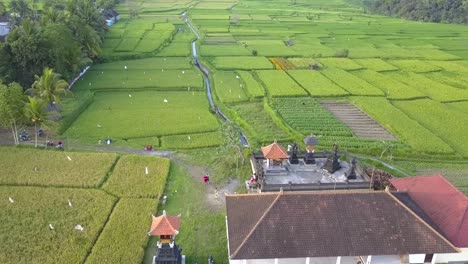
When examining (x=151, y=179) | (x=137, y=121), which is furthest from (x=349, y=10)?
(x=151, y=179)

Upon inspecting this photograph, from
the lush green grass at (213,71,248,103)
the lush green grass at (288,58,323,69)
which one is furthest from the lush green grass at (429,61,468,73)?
the lush green grass at (213,71,248,103)

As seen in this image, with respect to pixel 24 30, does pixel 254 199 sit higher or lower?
lower

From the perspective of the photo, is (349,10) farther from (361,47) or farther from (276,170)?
(276,170)

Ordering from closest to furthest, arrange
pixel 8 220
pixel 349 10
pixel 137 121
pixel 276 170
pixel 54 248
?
pixel 54 248, pixel 8 220, pixel 276 170, pixel 137 121, pixel 349 10

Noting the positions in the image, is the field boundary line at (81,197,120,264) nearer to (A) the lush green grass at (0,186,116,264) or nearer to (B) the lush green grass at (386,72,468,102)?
(A) the lush green grass at (0,186,116,264)

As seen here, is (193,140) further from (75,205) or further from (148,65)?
(148,65)

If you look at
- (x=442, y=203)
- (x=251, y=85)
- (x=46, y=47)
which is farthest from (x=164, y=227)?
(x=251, y=85)
